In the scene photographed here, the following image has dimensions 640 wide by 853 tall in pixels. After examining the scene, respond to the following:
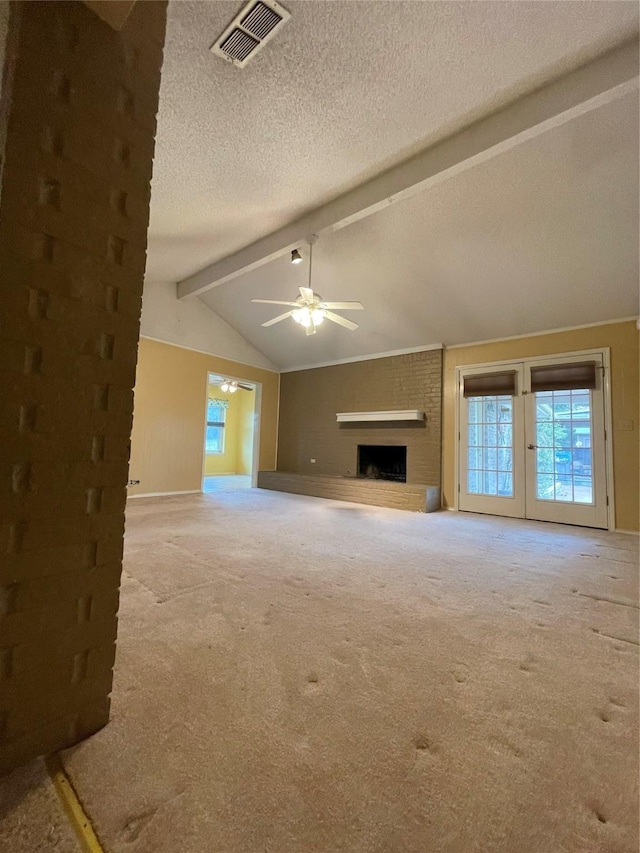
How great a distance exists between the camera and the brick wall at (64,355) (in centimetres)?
93

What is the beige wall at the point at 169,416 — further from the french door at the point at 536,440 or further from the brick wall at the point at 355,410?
the french door at the point at 536,440

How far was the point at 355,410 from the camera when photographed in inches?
270

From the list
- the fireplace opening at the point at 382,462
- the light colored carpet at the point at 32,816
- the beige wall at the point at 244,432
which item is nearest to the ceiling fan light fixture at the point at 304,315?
the fireplace opening at the point at 382,462

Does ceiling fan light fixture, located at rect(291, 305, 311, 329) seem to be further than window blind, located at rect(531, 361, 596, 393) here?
No

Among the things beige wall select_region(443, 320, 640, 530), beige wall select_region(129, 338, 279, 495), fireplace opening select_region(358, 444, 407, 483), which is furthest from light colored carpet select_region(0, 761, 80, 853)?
fireplace opening select_region(358, 444, 407, 483)

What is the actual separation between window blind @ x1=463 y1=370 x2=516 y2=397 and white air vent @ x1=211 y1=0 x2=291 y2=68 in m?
4.61

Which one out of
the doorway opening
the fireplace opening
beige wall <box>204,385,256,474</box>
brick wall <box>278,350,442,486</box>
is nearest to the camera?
brick wall <box>278,350,442,486</box>

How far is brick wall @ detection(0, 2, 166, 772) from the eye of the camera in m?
0.93

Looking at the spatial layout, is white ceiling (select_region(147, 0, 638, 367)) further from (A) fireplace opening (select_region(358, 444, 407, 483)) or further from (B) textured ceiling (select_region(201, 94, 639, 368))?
(A) fireplace opening (select_region(358, 444, 407, 483))

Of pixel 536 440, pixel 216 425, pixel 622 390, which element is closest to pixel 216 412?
pixel 216 425

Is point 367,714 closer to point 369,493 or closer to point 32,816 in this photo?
point 32,816

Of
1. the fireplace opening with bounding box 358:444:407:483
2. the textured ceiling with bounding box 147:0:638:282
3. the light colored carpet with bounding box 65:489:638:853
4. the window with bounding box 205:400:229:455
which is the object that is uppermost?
the textured ceiling with bounding box 147:0:638:282

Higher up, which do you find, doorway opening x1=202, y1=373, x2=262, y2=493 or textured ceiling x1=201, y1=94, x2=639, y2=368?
textured ceiling x1=201, y1=94, x2=639, y2=368

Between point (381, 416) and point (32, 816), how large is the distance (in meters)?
5.90
